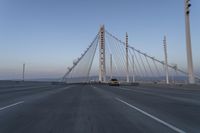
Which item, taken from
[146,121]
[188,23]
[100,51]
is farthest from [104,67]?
[146,121]

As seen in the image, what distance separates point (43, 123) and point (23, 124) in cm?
59

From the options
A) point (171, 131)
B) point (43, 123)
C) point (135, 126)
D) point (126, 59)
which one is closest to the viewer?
point (171, 131)

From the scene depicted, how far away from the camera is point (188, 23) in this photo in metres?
32.2

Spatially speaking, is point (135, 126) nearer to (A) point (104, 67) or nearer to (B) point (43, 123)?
(B) point (43, 123)

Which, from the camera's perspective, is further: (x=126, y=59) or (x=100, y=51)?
(x=100, y=51)

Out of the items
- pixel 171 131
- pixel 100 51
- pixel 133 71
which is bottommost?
pixel 171 131

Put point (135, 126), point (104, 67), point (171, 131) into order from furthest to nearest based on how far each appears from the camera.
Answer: point (104, 67) → point (135, 126) → point (171, 131)

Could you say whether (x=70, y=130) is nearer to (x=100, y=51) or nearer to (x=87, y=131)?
(x=87, y=131)

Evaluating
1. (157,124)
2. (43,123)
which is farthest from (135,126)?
(43,123)

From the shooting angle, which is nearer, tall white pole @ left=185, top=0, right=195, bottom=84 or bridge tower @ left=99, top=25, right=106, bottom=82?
tall white pole @ left=185, top=0, right=195, bottom=84

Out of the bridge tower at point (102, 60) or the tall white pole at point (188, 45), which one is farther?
the bridge tower at point (102, 60)

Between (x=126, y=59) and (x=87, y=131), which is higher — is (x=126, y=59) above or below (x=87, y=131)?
above

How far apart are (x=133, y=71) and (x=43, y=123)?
224ft

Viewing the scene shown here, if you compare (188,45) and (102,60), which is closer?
(188,45)
